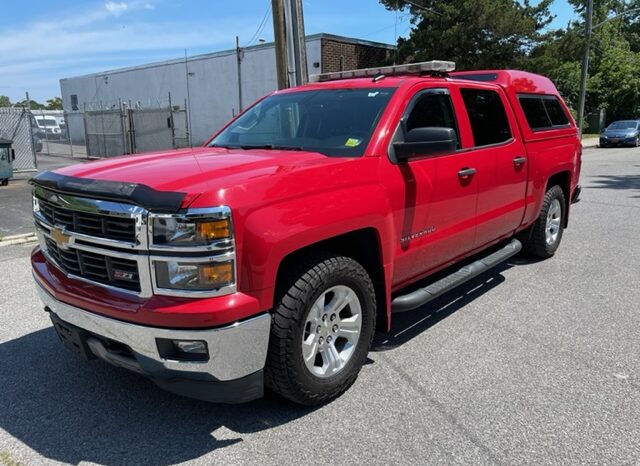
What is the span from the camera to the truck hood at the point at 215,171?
2662 millimetres

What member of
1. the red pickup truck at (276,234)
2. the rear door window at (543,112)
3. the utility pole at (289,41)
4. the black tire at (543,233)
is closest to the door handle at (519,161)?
the red pickup truck at (276,234)

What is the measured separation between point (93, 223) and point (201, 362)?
95 cm

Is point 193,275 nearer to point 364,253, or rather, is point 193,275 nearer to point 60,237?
point 60,237

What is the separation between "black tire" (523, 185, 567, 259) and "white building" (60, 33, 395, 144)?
55.4 feet

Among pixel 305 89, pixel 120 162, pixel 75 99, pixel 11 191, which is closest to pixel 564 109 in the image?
pixel 305 89

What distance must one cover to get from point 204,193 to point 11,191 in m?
11.8

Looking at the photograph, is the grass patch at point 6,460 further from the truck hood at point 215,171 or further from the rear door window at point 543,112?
the rear door window at point 543,112

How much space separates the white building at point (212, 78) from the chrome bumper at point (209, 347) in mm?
20325

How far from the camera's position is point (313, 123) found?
13.4ft

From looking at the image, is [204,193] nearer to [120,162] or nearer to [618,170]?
[120,162]

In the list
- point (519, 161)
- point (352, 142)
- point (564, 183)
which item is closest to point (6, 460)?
point (352, 142)

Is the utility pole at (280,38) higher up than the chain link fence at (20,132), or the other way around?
the utility pole at (280,38)

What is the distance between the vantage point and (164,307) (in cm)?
263

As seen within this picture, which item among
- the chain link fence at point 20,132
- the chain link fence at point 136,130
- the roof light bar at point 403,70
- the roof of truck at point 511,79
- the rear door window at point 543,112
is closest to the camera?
the roof light bar at point 403,70
